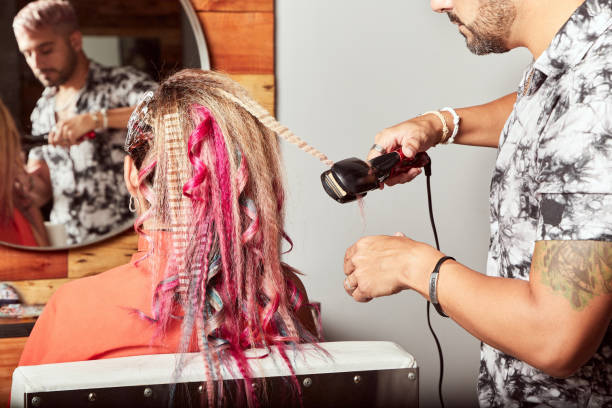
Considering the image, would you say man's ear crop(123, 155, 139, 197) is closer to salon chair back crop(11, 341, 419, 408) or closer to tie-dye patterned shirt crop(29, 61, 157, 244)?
salon chair back crop(11, 341, 419, 408)

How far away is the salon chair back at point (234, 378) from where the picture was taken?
2.13 feet

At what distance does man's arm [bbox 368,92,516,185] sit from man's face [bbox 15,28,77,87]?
33.9 inches

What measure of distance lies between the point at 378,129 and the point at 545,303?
114 centimetres

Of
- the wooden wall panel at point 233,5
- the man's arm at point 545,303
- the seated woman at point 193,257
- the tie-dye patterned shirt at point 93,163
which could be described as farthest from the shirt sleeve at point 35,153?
the man's arm at point 545,303

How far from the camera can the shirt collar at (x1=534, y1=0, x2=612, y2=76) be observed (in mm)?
880

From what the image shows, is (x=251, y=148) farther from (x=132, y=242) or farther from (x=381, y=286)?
(x=132, y=242)

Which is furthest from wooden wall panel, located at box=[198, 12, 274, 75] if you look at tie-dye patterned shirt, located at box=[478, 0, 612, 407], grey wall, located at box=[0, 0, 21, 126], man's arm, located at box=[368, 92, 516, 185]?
tie-dye patterned shirt, located at box=[478, 0, 612, 407]

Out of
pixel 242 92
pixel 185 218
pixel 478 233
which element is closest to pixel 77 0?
pixel 242 92

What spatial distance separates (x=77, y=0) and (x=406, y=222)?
1133 mm

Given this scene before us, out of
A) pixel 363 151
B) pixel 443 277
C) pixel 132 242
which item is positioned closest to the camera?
pixel 443 277

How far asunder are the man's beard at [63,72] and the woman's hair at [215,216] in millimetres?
707

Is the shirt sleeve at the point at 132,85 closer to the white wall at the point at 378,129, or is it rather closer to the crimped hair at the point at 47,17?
the crimped hair at the point at 47,17

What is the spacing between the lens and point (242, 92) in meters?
1.00

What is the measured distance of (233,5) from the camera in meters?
1.70
